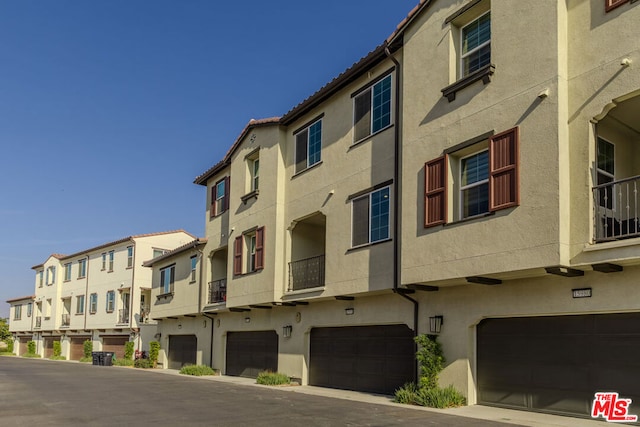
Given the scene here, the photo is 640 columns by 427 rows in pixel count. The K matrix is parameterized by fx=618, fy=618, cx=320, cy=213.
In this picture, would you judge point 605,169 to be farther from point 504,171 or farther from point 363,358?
point 363,358

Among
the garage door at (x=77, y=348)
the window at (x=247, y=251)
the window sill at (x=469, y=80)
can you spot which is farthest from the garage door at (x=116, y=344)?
the window sill at (x=469, y=80)

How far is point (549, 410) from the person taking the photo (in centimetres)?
1242

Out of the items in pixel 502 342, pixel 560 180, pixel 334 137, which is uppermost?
pixel 334 137

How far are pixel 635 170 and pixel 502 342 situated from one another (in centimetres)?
473

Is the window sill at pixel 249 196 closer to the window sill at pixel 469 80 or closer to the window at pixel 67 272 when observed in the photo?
the window sill at pixel 469 80

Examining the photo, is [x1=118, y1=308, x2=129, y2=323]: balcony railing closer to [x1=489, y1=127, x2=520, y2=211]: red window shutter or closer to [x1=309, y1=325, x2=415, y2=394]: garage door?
[x1=309, y1=325, x2=415, y2=394]: garage door

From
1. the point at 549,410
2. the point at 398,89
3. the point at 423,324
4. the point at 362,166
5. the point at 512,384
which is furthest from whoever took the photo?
the point at 362,166

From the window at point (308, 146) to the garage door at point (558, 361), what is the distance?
8.71m

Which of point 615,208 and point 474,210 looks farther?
point 474,210

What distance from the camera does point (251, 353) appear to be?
2483 centimetres

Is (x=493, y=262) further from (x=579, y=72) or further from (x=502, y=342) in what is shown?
(x=579, y=72)

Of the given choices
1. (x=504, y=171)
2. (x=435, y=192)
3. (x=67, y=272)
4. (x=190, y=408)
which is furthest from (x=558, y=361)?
(x=67, y=272)

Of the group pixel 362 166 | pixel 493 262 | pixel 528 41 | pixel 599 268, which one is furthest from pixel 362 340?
pixel 528 41

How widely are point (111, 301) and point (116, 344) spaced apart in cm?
326
